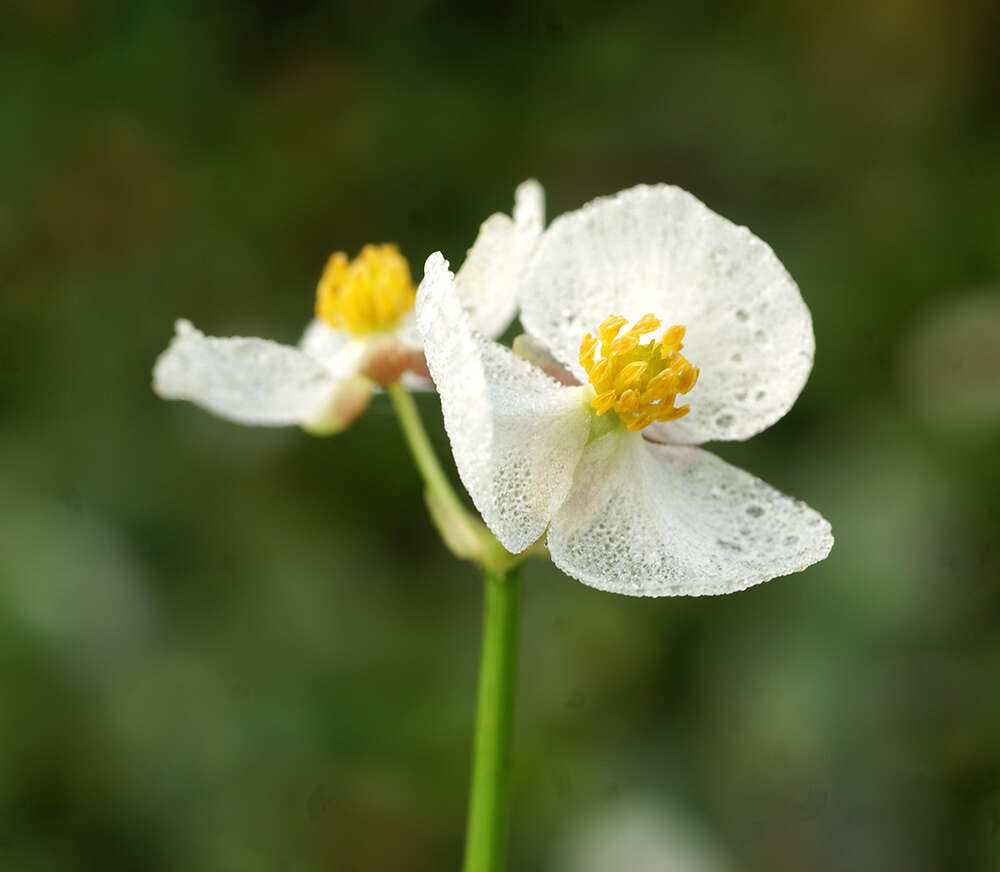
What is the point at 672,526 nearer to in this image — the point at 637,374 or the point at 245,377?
the point at 637,374

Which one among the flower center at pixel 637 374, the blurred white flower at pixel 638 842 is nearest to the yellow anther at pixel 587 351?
the flower center at pixel 637 374

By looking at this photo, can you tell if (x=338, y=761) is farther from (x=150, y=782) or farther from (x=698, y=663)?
(x=698, y=663)

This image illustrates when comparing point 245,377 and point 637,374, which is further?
point 245,377

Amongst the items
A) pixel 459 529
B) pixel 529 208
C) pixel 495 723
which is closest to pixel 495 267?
pixel 529 208

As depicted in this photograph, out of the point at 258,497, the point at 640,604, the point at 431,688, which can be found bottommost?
the point at 431,688

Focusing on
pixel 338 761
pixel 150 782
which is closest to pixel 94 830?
pixel 150 782
